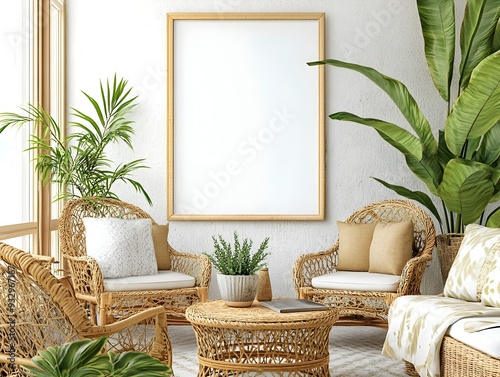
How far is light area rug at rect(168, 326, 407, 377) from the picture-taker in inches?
146

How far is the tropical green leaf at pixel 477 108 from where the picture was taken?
3.93 m

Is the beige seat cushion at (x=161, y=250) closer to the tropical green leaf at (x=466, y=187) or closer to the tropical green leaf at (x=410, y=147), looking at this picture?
the tropical green leaf at (x=410, y=147)

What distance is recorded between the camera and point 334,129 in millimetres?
5242

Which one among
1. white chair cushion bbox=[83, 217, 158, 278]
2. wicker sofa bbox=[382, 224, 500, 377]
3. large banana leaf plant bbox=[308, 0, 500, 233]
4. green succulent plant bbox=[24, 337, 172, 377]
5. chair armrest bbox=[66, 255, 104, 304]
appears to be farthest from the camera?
white chair cushion bbox=[83, 217, 158, 278]

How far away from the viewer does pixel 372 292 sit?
415 cm

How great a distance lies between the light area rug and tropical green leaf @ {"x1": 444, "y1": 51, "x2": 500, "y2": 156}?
1434 millimetres

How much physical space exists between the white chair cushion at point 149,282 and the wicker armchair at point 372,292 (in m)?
0.72

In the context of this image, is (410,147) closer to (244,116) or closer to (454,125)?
(454,125)

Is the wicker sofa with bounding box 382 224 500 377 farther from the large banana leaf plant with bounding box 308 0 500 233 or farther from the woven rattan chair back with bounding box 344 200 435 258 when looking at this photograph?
the woven rattan chair back with bounding box 344 200 435 258

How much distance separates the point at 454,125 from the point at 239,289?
74.9 inches

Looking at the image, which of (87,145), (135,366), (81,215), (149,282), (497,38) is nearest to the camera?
(135,366)

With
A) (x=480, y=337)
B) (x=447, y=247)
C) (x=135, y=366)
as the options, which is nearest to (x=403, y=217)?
(x=447, y=247)

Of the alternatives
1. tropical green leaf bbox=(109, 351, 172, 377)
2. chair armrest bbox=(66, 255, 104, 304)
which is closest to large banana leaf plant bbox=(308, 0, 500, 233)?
chair armrest bbox=(66, 255, 104, 304)

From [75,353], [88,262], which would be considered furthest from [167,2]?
[75,353]
